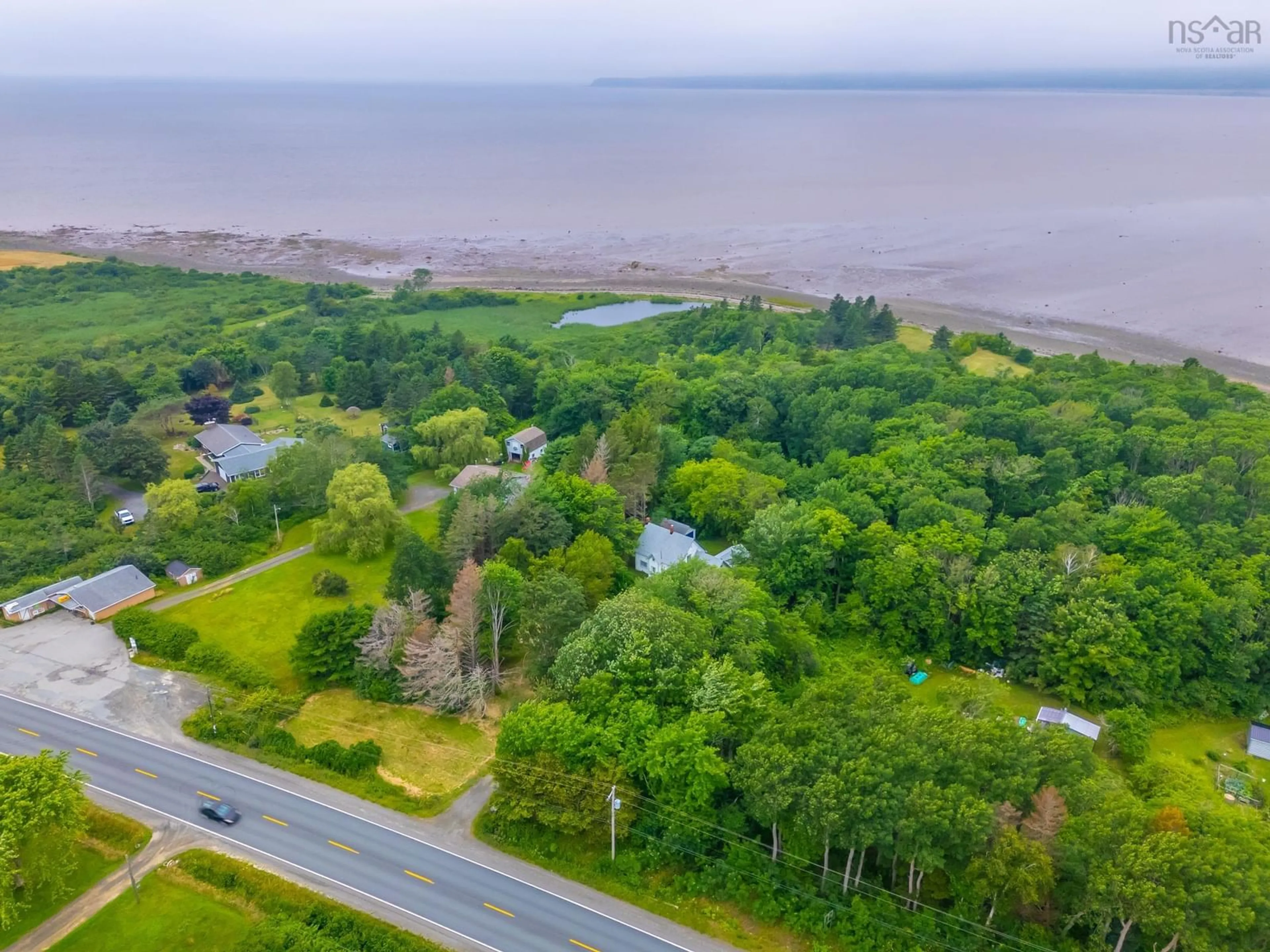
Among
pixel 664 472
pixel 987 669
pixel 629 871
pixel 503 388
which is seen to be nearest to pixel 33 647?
pixel 629 871

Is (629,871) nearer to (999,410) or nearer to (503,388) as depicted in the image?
(999,410)

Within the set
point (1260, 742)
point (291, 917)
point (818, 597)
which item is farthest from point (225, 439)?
point (1260, 742)

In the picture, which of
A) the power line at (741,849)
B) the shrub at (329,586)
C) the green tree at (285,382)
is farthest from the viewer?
the green tree at (285,382)

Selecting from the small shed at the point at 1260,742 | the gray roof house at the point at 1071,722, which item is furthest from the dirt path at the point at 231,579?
the small shed at the point at 1260,742

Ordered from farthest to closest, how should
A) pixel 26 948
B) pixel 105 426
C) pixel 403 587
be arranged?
pixel 105 426, pixel 403 587, pixel 26 948

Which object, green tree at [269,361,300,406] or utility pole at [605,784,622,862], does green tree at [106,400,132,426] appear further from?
utility pole at [605,784,622,862]

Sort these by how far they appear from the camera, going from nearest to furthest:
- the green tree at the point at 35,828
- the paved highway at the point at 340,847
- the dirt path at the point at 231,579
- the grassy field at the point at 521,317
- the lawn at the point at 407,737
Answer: the green tree at the point at 35,828 < the paved highway at the point at 340,847 < the lawn at the point at 407,737 < the dirt path at the point at 231,579 < the grassy field at the point at 521,317

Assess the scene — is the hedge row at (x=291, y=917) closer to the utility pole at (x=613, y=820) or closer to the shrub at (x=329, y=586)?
the utility pole at (x=613, y=820)
